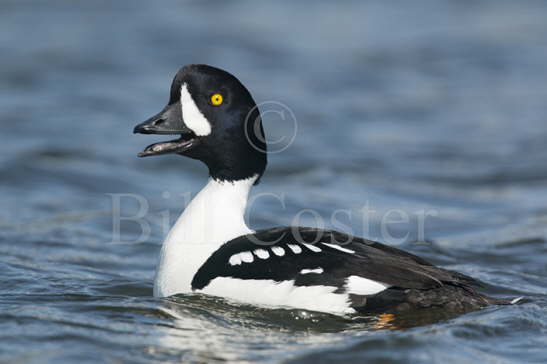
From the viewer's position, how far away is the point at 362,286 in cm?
614

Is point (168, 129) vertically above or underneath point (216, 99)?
underneath

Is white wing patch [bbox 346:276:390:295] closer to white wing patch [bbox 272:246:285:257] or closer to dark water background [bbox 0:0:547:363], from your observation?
dark water background [bbox 0:0:547:363]

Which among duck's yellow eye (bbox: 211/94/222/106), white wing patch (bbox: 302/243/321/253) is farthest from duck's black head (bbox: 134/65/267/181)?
white wing patch (bbox: 302/243/321/253)

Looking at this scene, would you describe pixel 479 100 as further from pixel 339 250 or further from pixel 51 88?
pixel 339 250

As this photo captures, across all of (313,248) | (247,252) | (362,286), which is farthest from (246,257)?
(362,286)

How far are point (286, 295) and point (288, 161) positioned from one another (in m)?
6.93

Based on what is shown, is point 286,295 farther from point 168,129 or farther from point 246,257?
point 168,129

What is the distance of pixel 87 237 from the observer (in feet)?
31.3

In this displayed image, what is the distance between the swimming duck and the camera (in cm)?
617

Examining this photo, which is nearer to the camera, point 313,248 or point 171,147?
point 313,248

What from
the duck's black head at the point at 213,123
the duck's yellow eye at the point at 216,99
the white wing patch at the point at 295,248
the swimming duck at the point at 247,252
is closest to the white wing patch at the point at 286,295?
the swimming duck at the point at 247,252

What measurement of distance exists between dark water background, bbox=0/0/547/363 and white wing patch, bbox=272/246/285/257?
0.41 m

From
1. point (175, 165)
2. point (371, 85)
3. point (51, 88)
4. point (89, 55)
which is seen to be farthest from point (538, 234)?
point (89, 55)

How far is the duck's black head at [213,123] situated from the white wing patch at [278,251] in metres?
0.82
